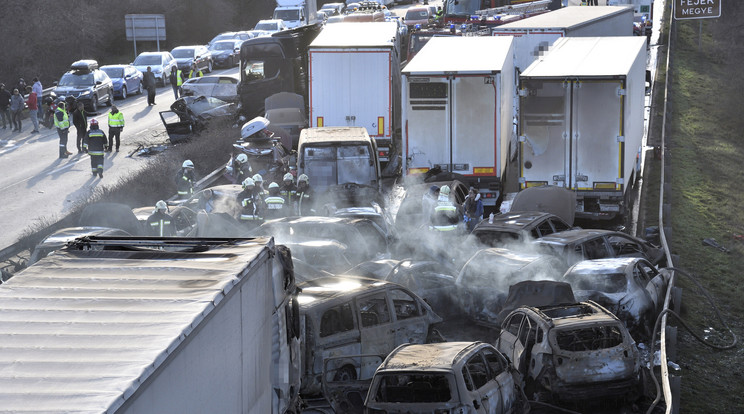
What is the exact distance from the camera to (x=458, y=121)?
66.0 ft

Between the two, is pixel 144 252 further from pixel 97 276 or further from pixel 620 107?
pixel 620 107

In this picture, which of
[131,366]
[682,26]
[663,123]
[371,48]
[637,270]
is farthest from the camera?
[682,26]

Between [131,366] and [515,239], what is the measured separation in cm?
979

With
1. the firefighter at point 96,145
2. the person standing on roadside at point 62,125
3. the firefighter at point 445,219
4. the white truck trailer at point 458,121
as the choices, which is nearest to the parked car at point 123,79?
the person standing on roadside at point 62,125

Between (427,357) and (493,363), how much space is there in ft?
2.26

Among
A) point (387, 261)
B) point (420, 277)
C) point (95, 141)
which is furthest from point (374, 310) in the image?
point (95, 141)

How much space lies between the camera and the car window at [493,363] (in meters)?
9.52

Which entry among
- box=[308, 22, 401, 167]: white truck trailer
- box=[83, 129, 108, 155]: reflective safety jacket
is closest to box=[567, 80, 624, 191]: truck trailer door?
box=[308, 22, 401, 167]: white truck trailer

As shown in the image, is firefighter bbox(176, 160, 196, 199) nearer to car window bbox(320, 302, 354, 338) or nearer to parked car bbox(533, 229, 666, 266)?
parked car bbox(533, 229, 666, 266)

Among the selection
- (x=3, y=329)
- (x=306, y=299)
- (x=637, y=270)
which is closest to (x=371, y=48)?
(x=637, y=270)

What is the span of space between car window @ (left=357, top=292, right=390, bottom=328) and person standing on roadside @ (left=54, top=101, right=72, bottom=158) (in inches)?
731

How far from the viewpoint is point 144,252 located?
7.89 meters

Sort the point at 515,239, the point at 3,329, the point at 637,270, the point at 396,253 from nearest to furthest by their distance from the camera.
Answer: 1. the point at 3,329
2. the point at 637,270
3. the point at 515,239
4. the point at 396,253

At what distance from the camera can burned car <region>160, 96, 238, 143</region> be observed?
2936 centimetres
